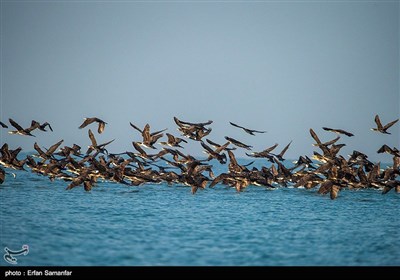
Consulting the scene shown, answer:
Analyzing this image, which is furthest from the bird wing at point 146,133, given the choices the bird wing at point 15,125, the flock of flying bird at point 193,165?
the bird wing at point 15,125

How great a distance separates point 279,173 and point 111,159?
1108 cm

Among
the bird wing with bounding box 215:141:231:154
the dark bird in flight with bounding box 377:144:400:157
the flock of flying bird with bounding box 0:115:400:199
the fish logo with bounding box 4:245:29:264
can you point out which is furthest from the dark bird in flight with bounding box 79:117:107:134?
the dark bird in flight with bounding box 377:144:400:157

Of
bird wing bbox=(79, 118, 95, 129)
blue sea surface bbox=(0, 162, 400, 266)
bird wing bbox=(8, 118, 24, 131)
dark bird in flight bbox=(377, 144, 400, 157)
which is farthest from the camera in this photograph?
dark bird in flight bbox=(377, 144, 400, 157)

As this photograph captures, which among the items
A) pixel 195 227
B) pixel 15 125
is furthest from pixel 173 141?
pixel 195 227

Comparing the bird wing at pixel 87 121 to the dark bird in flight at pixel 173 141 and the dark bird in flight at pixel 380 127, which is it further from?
the dark bird in flight at pixel 380 127

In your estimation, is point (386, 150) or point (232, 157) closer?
point (232, 157)

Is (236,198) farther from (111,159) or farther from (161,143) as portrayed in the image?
(111,159)

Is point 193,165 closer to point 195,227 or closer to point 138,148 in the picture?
point 138,148

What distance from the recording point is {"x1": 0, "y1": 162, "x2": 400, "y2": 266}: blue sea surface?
59.0 feet

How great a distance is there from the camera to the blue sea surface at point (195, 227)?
1797cm

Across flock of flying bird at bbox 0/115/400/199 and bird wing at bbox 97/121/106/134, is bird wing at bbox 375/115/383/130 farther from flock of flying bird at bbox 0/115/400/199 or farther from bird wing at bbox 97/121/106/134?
bird wing at bbox 97/121/106/134

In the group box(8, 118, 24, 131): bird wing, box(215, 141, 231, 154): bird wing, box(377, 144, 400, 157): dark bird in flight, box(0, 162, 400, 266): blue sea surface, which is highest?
box(8, 118, 24, 131): bird wing

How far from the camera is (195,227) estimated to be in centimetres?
2309

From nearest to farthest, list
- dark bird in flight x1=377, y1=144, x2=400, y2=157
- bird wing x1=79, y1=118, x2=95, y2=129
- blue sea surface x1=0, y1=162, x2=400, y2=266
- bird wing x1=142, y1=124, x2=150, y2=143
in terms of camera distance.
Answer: blue sea surface x1=0, y1=162, x2=400, y2=266 → bird wing x1=142, y1=124, x2=150, y2=143 → bird wing x1=79, y1=118, x2=95, y2=129 → dark bird in flight x1=377, y1=144, x2=400, y2=157
